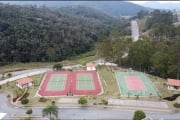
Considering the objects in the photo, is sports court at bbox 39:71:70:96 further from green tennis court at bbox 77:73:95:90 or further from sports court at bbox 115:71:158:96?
sports court at bbox 115:71:158:96

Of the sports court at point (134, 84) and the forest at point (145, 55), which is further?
the forest at point (145, 55)

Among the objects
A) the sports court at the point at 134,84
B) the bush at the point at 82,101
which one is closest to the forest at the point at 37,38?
the sports court at the point at 134,84

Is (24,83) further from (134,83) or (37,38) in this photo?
(37,38)

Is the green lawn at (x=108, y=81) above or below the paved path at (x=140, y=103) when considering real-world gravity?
above

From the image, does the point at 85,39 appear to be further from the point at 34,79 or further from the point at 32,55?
the point at 34,79

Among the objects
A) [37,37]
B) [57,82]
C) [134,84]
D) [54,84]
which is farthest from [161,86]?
[37,37]

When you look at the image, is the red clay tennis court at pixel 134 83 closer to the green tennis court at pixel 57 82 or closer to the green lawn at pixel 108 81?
the green lawn at pixel 108 81

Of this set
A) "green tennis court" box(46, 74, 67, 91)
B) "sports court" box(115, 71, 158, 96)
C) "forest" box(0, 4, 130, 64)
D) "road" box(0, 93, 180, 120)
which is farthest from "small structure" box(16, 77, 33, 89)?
"forest" box(0, 4, 130, 64)
